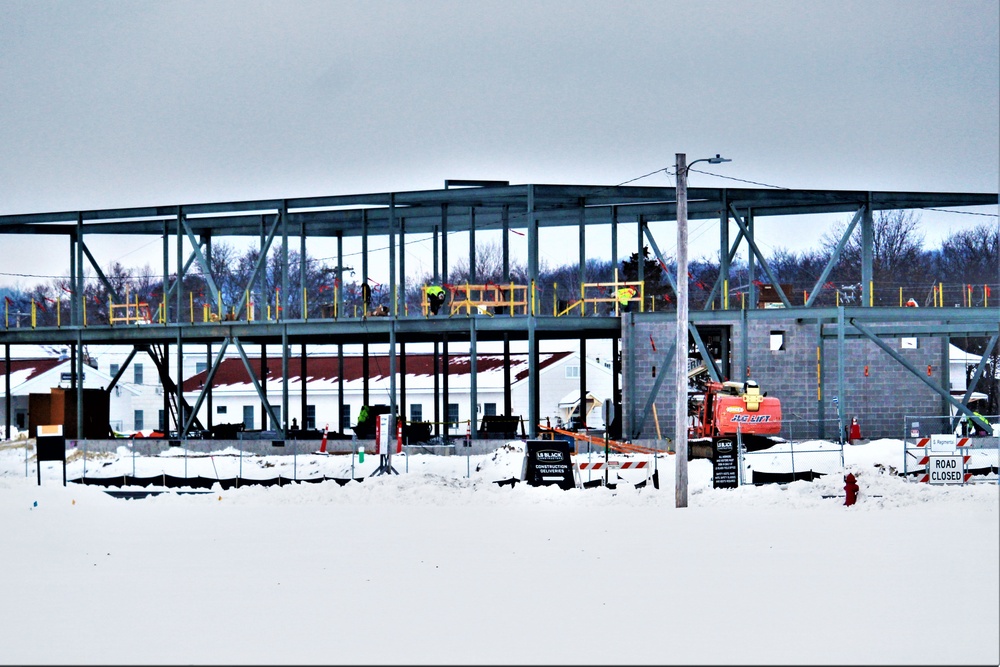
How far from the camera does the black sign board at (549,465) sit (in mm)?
28922

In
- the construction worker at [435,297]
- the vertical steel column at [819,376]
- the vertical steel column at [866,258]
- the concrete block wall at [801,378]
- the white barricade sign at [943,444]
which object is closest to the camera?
the white barricade sign at [943,444]

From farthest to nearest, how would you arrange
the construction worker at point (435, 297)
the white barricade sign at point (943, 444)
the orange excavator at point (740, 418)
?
the construction worker at point (435, 297) < the orange excavator at point (740, 418) < the white barricade sign at point (943, 444)

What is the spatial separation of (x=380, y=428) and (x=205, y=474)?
628 cm

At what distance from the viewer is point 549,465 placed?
1139 inches

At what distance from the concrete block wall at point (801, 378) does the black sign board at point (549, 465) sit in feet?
42.3

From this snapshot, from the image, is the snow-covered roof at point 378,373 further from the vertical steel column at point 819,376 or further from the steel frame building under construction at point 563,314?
the vertical steel column at point 819,376

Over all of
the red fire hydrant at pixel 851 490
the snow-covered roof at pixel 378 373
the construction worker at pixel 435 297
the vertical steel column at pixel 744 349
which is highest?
the construction worker at pixel 435 297

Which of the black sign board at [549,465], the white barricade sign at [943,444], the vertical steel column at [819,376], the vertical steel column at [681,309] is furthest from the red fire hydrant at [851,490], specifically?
the vertical steel column at [819,376]

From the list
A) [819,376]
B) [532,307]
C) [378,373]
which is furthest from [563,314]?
[378,373]

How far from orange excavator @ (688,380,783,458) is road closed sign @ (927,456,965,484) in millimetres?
9554

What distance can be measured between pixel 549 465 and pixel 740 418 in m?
10.8

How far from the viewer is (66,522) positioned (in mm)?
24453

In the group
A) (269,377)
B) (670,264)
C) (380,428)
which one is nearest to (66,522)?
(380,428)

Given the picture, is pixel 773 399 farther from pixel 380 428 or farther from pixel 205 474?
pixel 205 474
